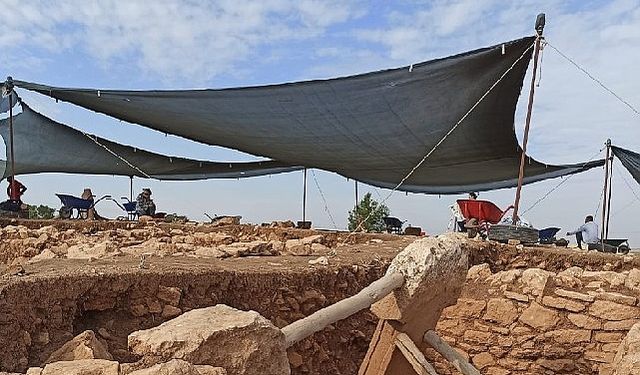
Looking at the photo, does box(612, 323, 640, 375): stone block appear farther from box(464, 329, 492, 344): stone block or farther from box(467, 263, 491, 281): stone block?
box(467, 263, 491, 281): stone block

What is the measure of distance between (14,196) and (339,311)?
11.2m

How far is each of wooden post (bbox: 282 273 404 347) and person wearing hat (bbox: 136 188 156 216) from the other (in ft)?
35.1

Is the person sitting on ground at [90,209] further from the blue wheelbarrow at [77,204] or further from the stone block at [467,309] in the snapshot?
the stone block at [467,309]

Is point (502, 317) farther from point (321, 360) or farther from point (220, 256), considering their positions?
point (220, 256)

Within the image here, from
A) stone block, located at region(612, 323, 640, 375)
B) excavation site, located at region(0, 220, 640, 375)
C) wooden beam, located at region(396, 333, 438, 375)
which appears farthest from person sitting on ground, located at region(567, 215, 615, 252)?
wooden beam, located at region(396, 333, 438, 375)

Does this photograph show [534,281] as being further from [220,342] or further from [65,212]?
[65,212]

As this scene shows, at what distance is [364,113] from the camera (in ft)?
27.7

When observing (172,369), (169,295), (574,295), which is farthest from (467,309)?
(172,369)

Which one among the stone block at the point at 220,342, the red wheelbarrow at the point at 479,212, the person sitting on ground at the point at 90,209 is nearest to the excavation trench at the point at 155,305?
the stone block at the point at 220,342

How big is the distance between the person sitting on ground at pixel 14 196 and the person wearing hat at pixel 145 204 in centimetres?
214

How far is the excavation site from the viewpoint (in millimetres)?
2164

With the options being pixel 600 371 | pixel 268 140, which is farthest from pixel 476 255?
pixel 268 140

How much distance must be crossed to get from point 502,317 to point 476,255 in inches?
62.1

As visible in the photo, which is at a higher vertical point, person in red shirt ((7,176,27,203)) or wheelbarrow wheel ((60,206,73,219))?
person in red shirt ((7,176,27,203))
